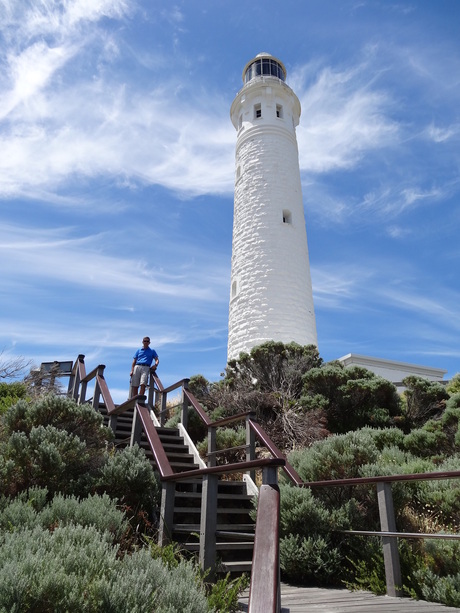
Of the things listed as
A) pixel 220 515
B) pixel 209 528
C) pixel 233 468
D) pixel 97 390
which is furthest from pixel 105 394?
pixel 233 468

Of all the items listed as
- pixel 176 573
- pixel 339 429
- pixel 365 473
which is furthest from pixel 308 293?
pixel 176 573

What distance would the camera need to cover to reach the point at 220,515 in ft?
19.1

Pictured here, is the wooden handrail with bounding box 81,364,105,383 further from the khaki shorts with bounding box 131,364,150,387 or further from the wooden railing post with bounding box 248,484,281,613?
the wooden railing post with bounding box 248,484,281,613

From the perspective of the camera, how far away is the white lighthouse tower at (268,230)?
15.5 metres

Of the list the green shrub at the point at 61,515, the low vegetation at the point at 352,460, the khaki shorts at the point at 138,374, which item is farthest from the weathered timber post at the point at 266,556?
Answer: the khaki shorts at the point at 138,374

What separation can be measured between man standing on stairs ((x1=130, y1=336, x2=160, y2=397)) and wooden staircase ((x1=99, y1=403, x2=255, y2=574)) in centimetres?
167

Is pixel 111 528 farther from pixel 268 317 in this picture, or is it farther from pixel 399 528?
pixel 268 317

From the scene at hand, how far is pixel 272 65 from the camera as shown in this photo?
2122 cm

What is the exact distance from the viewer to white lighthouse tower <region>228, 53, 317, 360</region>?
50.8ft

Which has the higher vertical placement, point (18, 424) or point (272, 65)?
point (272, 65)

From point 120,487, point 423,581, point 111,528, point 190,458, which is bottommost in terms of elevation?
point 423,581

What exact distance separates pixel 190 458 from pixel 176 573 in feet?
13.4

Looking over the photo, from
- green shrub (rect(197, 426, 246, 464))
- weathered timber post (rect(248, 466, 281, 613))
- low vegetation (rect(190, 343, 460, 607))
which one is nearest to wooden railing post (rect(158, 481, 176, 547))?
low vegetation (rect(190, 343, 460, 607))

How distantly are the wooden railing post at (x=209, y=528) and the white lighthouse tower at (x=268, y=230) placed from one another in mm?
10819
